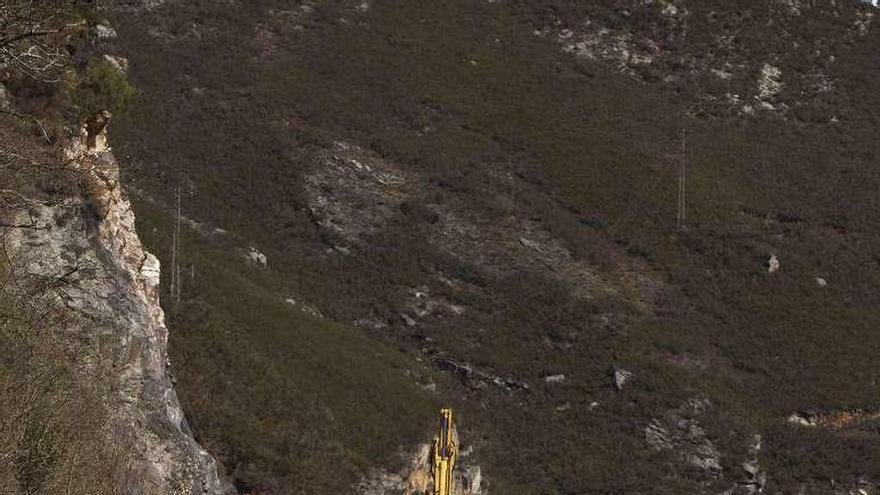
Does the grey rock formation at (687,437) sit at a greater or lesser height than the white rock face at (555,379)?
greater

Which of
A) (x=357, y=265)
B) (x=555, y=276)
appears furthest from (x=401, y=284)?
(x=555, y=276)

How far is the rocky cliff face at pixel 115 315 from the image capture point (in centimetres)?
1708

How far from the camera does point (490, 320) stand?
48.4 metres

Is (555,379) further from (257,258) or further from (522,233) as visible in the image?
(257,258)

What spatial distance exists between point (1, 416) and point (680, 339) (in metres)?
40.9

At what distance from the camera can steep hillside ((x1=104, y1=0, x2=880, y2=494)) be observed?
38594 mm

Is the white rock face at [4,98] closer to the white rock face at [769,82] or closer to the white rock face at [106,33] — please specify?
the white rock face at [106,33]

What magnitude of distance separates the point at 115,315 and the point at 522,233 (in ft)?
121

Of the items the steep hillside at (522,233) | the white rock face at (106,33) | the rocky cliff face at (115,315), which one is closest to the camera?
the rocky cliff face at (115,315)

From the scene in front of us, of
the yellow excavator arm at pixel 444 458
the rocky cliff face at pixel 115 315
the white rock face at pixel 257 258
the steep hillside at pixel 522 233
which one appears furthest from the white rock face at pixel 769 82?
the rocky cliff face at pixel 115 315

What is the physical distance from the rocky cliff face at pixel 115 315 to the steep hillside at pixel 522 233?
339 inches

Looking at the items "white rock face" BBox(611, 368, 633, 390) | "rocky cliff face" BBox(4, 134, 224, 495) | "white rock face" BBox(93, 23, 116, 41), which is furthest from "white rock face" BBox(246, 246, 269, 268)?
"rocky cliff face" BBox(4, 134, 224, 495)

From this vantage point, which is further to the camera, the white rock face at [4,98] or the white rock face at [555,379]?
the white rock face at [555,379]

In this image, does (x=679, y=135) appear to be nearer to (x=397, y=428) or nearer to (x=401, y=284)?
(x=401, y=284)
